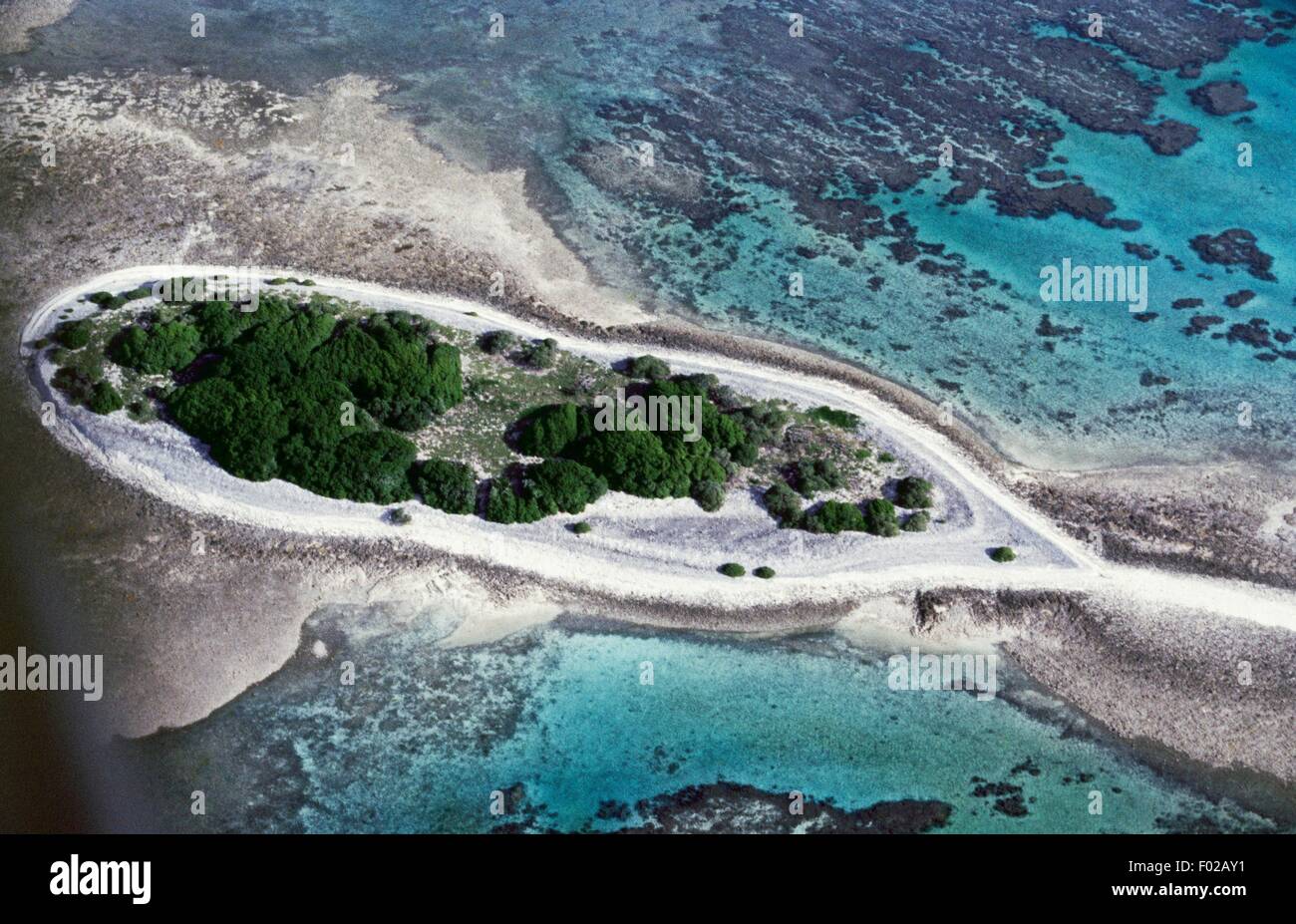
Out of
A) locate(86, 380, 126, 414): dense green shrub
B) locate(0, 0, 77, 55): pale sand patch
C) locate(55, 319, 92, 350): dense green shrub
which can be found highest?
locate(0, 0, 77, 55): pale sand patch

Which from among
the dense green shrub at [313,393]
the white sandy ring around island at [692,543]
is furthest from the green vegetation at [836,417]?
the dense green shrub at [313,393]

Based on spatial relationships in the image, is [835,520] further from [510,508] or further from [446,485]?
[446,485]

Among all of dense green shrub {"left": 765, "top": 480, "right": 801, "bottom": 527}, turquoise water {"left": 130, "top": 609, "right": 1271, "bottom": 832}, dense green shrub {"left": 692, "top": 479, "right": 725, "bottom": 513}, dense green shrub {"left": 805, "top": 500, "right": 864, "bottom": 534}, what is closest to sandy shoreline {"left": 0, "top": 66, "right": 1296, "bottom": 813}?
turquoise water {"left": 130, "top": 609, "right": 1271, "bottom": 832}

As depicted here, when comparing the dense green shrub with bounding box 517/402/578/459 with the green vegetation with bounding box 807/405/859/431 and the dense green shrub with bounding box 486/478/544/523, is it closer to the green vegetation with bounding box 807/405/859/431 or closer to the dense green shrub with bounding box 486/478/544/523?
the dense green shrub with bounding box 486/478/544/523

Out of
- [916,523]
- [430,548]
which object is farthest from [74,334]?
[916,523]

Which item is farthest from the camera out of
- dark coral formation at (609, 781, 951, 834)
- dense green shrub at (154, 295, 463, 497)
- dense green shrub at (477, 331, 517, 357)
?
dense green shrub at (477, 331, 517, 357)

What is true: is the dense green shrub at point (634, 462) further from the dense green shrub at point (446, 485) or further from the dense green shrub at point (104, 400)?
the dense green shrub at point (104, 400)
